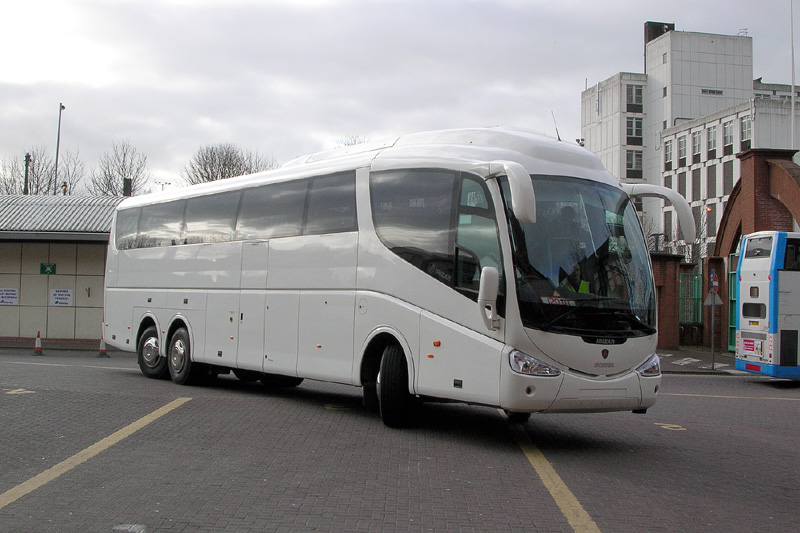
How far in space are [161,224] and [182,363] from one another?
9.42 feet

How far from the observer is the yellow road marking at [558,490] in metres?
6.23

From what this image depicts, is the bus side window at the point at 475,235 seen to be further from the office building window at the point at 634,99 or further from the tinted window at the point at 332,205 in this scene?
the office building window at the point at 634,99

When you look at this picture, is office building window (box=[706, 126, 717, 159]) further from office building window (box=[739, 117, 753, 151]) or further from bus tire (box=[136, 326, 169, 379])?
bus tire (box=[136, 326, 169, 379])

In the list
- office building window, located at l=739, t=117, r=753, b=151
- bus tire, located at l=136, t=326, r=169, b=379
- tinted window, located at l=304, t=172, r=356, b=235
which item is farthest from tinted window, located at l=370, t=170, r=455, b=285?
office building window, located at l=739, t=117, r=753, b=151

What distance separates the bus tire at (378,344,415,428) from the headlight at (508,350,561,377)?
1.80 m

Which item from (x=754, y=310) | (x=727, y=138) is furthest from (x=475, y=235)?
(x=727, y=138)

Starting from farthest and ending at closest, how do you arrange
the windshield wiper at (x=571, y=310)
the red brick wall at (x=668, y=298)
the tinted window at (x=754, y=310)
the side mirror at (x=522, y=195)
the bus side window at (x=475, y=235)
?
the red brick wall at (x=668, y=298), the tinted window at (x=754, y=310), the bus side window at (x=475, y=235), the windshield wiper at (x=571, y=310), the side mirror at (x=522, y=195)

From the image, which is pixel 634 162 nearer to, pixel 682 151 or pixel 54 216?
pixel 682 151

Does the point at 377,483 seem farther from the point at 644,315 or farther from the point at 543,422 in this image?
the point at 543,422

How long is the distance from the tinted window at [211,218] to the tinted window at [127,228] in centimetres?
225

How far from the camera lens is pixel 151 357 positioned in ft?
53.5

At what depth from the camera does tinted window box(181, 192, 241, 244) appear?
14250mm

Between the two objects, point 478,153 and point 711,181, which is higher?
point 711,181

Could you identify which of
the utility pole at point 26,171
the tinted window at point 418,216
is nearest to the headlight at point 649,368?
the tinted window at point 418,216
